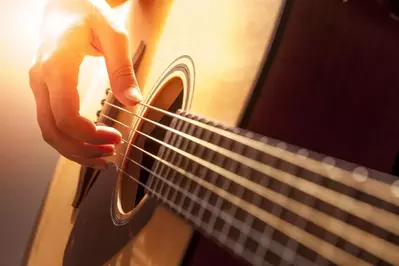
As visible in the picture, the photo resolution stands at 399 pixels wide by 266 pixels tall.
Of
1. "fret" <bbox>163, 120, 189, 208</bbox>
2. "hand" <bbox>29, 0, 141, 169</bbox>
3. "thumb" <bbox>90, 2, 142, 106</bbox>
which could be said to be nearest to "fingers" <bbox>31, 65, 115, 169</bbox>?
"hand" <bbox>29, 0, 141, 169</bbox>

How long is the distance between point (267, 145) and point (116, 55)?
1.33ft

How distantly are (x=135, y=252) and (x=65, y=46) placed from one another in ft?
1.12

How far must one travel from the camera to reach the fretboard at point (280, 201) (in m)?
0.37

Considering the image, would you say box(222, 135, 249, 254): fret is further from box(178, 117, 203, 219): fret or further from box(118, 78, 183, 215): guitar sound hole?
box(118, 78, 183, 215): guitar sound hole

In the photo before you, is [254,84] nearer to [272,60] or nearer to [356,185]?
[272,60]

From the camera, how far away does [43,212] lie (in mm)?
1104

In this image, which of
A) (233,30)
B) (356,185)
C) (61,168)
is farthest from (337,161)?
(61,168)

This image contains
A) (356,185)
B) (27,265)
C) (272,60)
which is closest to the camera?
(356,185)

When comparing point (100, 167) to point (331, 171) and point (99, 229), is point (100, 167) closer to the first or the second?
point (99, 229)

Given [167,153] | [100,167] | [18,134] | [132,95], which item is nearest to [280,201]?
[167,153]

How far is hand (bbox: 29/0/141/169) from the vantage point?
795mm

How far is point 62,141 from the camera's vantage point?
33.9 inches

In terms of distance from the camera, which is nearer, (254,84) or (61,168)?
(254,84)

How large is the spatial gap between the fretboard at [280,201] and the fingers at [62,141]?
28 centimetres
